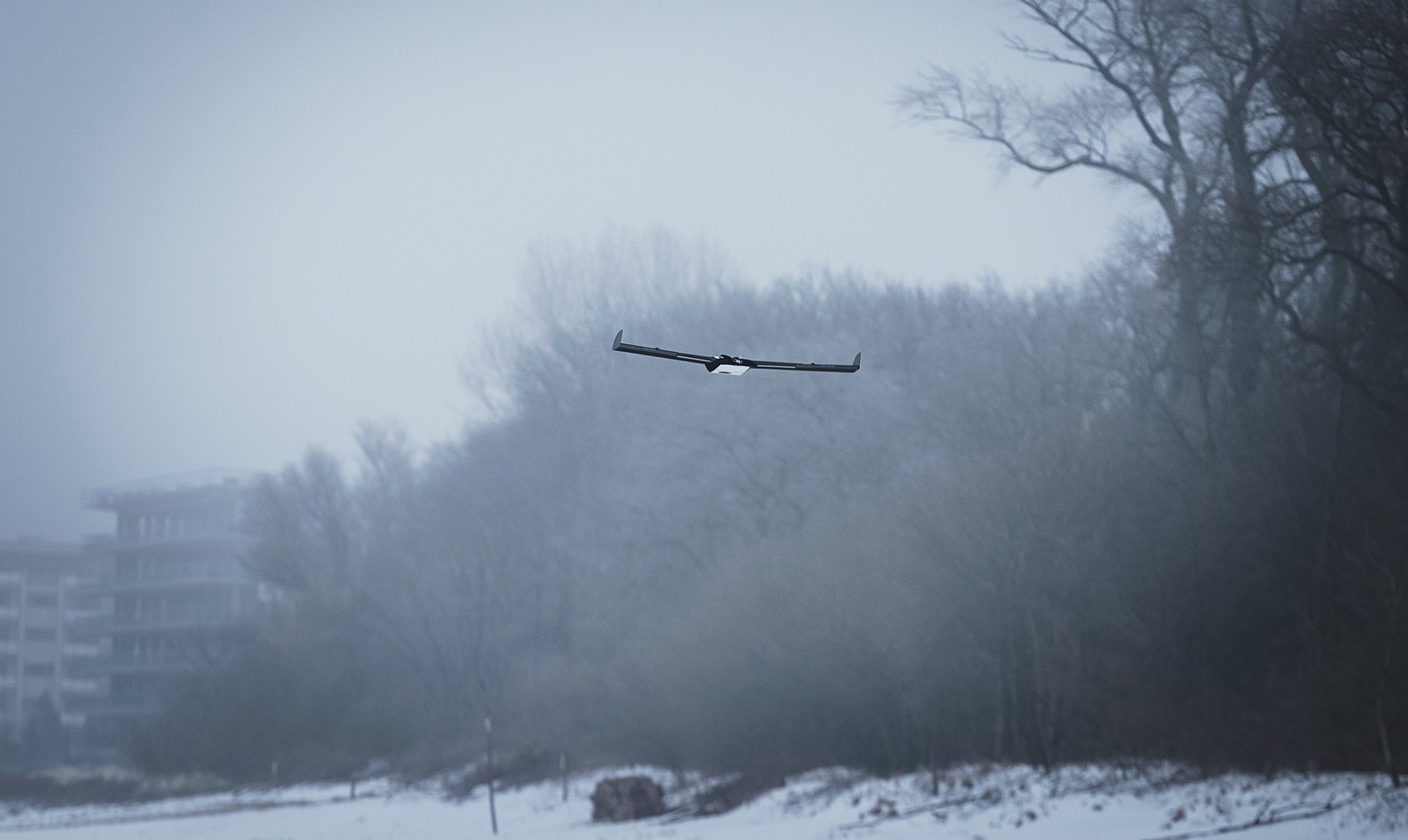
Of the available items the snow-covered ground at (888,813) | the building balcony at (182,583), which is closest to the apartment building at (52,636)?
the building balcony at (182,583)

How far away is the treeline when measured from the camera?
72.4ft

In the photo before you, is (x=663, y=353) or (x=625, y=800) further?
(x=625, y=800)

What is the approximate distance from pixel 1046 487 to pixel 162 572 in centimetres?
8006

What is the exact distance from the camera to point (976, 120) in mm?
32125

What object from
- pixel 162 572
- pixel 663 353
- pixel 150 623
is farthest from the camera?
pixel 162 572

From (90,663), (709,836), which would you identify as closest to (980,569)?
(709,836)

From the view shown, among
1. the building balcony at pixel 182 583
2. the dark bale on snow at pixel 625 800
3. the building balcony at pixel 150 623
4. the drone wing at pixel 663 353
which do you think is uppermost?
the building balcony at pixel 182 583

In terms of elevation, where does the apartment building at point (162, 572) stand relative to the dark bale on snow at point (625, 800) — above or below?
above

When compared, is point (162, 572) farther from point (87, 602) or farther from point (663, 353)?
point (663, 353)

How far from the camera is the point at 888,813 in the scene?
76.9 ft

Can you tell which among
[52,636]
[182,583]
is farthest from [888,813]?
[52,636]

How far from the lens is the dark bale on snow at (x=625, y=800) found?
30734 mm

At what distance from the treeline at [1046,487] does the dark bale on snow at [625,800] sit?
3.07 metres

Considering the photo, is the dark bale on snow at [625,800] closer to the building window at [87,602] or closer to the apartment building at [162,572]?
the apartment building at [162,572]
